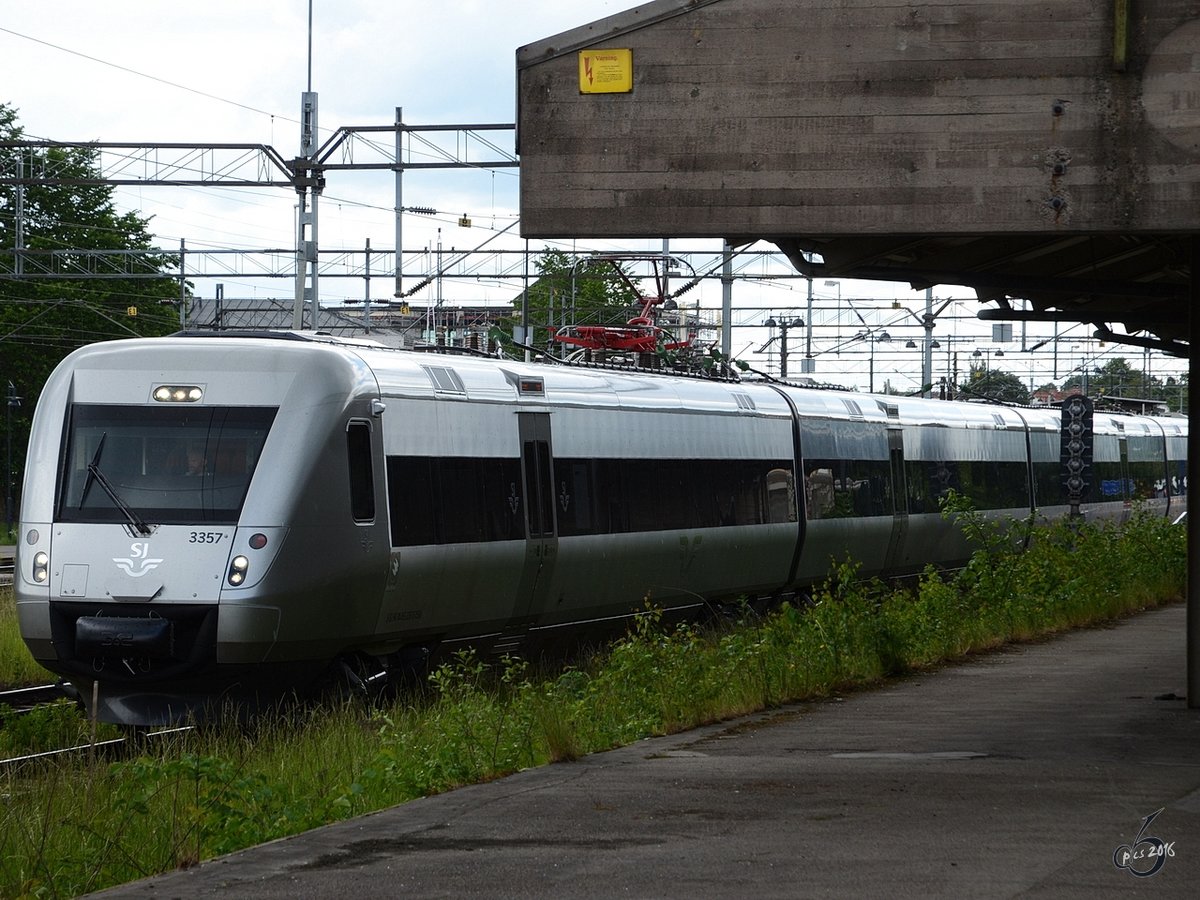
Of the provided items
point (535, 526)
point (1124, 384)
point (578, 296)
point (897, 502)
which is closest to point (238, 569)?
point (535, 526)

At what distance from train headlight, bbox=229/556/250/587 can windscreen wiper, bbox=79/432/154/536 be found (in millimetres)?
694

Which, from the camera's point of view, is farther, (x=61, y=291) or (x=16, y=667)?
(x=61, y=291)

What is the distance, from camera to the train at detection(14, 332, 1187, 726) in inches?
504

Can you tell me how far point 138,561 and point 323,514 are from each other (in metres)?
1.31

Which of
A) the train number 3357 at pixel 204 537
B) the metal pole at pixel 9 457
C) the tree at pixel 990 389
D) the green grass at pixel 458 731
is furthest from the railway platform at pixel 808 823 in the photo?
the metal pole at pixel 9 457

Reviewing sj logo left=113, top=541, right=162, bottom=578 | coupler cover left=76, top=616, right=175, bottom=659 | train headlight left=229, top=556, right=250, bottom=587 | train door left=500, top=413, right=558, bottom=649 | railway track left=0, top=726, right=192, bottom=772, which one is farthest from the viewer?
train door left=500, top=413, right=558, bottom=649

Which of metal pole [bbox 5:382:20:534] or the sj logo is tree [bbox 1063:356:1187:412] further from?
the sj logo

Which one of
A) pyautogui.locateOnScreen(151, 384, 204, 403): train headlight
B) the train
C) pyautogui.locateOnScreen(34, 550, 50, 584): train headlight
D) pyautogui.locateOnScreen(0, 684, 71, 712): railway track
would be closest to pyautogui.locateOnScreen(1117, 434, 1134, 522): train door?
the train

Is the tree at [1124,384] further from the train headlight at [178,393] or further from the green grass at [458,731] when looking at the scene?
Answer: the train headlight at [178,393]

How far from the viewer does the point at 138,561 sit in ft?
42.3

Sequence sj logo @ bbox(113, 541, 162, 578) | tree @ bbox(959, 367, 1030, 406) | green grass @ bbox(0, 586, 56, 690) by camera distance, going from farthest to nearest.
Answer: tree @ bbox(959, 367, 1030, 406), green grass @ bbox(0, 586, 56, 690), sj logo @ bbox(113, 541, 162, 578)

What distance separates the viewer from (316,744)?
11461 mm

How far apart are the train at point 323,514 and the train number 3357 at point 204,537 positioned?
0.5 inches

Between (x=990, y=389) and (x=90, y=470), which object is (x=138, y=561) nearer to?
(x=90, y=470)
